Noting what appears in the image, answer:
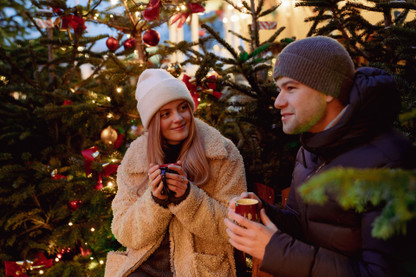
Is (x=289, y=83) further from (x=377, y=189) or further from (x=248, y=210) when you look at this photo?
(x=377, y=189)

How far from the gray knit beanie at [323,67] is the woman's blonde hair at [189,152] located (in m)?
0.93

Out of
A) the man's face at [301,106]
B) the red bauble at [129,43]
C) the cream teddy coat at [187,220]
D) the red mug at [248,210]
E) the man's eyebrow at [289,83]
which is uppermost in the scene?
the red bauble at [129,43]

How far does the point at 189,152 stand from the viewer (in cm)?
215

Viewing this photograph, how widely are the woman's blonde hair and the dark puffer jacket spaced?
2.84ft

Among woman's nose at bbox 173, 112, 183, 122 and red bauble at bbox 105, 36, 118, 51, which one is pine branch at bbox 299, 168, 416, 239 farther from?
red bauble at bbox 105, 36, 118, 51

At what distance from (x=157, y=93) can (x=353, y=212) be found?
56.5 inches

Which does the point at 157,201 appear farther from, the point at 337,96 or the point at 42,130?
the point at 42,130

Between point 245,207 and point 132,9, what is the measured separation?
2.28 m

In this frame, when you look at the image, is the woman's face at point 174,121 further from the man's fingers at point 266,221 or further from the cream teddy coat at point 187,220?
the man's fingers at point 266,221

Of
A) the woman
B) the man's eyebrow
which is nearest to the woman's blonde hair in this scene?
the woman

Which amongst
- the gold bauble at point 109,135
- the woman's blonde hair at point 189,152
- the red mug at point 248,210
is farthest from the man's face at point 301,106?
the gold bauble at point 109,135

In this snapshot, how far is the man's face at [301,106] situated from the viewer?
1.37 meters

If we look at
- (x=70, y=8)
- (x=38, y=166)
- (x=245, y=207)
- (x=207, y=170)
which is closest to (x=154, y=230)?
(x=207, y=170)

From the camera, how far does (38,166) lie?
3.01 metres
